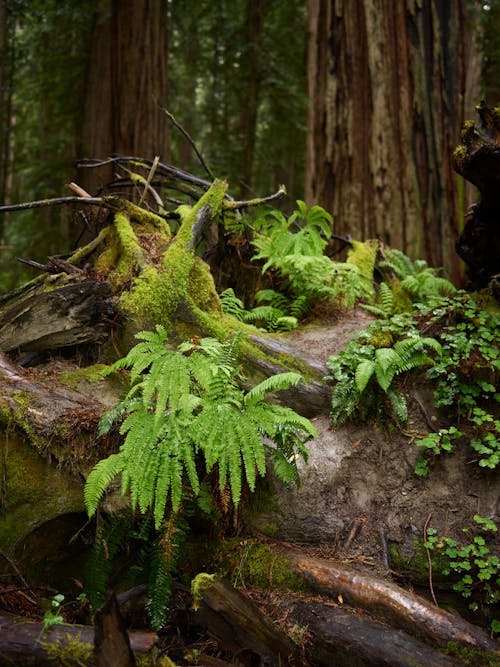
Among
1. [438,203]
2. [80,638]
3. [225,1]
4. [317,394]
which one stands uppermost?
[225,1]

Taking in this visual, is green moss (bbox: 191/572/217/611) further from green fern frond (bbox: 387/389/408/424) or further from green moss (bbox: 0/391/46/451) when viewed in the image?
green fern frond (bbox: 387/389/408/424)

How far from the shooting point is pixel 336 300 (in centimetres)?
511

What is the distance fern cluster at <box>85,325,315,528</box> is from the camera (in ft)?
8.76

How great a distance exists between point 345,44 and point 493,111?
14.6 feet

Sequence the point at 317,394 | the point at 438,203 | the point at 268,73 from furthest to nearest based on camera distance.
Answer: the point at 268,73 → the point at 438,203 → the point at 317,394

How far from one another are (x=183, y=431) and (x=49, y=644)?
1.15m

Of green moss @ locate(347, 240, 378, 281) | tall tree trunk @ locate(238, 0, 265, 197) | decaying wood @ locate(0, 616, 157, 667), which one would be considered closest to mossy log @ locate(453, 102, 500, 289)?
green moss @ locate(347, 240, 378, 281)

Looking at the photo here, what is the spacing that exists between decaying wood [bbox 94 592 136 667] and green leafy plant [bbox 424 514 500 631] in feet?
6.57

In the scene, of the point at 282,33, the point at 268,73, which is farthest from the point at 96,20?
the point at 282,33

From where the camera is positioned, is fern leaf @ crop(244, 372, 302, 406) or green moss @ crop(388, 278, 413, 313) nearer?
fern leaf @ crop(244, 372, 302, 406)

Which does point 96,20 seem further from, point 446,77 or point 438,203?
point 438,203

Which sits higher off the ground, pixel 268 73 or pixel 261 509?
pixel 268 73

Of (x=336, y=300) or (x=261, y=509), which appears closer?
(x=261, y=509)

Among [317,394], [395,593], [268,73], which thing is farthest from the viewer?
[268,73]
